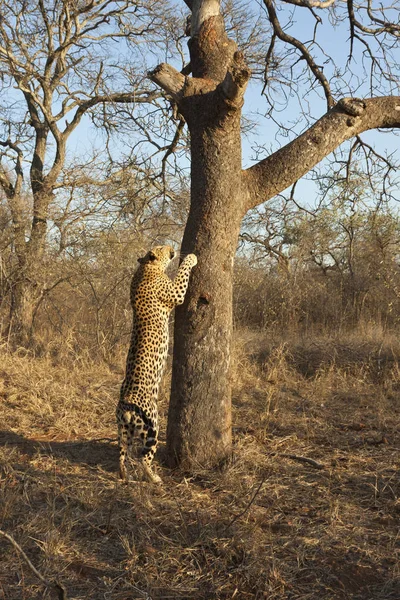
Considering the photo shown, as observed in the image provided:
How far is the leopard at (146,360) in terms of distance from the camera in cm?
505

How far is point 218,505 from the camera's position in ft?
13.7

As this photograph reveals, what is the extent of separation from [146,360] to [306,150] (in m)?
2.34

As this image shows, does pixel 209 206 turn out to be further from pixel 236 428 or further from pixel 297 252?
pixel 297 252

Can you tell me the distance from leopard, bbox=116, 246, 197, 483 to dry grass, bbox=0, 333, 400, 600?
0.97ft

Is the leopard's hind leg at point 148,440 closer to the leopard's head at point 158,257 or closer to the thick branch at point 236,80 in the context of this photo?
the leopard's head at point 158,257

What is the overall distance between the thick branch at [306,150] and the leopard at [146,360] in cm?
95

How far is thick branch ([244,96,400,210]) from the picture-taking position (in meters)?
5.31

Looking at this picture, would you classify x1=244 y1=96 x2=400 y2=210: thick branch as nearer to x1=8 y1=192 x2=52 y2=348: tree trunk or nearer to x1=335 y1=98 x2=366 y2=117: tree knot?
x1=335 y1=98 x2=366 y2=117: tree knot

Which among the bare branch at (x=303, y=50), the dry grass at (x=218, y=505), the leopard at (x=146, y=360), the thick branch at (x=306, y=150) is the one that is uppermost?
the bare branch at (x=303, y=50)


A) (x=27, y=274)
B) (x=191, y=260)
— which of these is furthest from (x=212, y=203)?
(x=27, y=274)

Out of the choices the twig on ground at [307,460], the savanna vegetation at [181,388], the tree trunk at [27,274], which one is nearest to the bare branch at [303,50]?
the savanna vegetation at [181,388]

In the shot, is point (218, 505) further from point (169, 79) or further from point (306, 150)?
point (169, 79)

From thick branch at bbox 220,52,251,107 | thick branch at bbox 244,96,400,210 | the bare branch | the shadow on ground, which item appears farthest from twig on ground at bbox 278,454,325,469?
the bare branch

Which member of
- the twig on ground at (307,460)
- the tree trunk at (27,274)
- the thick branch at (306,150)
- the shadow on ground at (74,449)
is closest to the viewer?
the twig on ground at (307,460)
